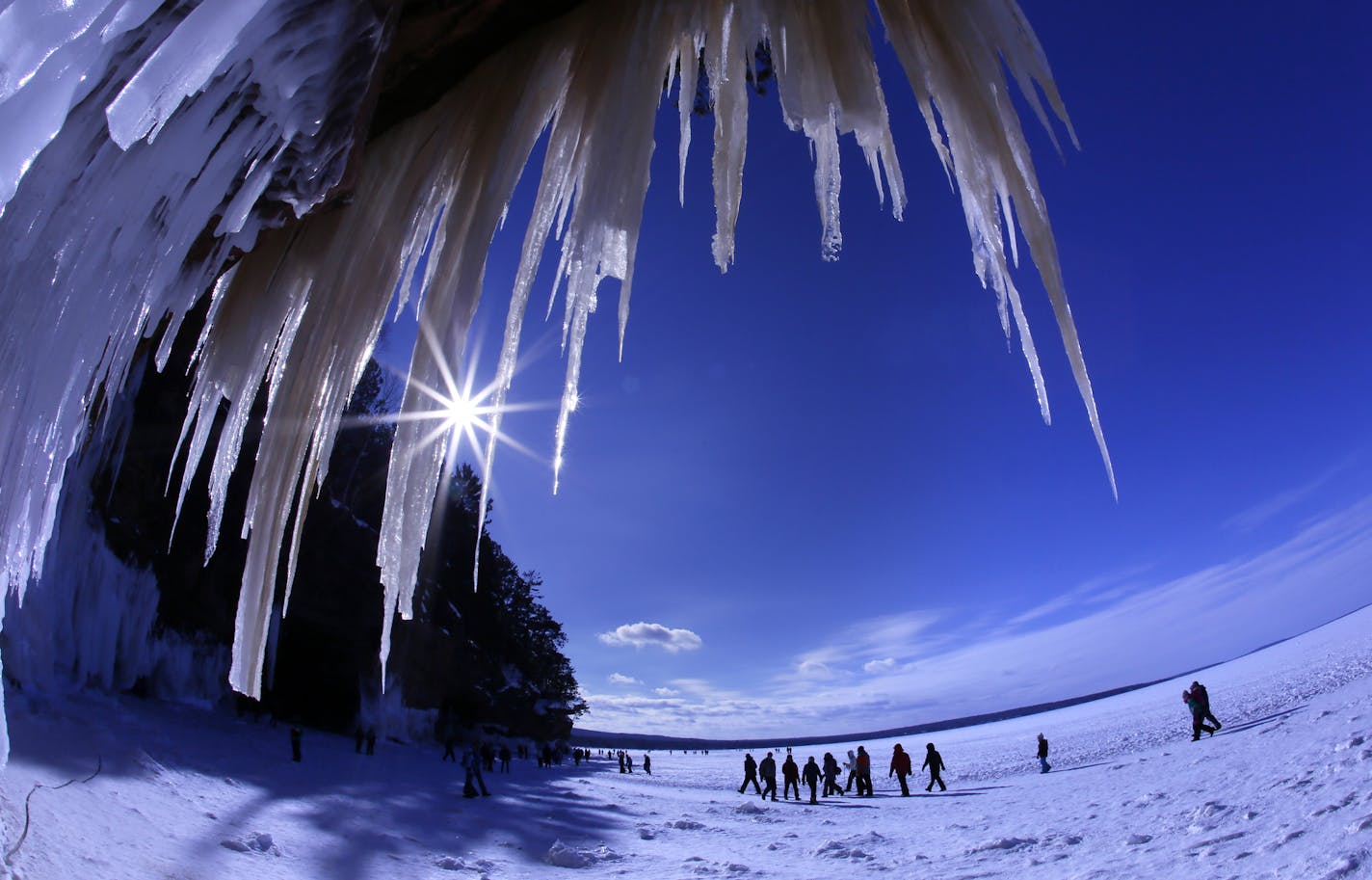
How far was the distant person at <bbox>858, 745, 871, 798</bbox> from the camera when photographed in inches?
712

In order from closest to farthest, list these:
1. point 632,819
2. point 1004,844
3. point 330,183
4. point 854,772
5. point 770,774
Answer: point 330,183 → point 1004,844 → point 632,819 → point 854,772 → point 770,774

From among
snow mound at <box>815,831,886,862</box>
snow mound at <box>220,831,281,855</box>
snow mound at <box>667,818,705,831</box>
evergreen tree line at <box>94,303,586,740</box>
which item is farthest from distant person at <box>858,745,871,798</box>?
snow mound at <box>220,831,281,855</box>

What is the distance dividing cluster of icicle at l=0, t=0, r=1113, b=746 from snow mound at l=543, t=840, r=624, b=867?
30.1 ft

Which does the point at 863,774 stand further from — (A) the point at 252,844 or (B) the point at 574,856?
(A) the point at 252,844

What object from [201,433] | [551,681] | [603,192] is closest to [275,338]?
[201,433]

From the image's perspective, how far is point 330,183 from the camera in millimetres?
1367

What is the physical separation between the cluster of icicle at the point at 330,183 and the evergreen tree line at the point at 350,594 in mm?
11472

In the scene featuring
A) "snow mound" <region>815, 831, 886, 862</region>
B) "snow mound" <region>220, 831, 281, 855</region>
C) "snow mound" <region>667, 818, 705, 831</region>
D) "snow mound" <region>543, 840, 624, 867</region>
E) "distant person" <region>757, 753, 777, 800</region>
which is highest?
"snow mound" <region>220, 831, 281, 855</region>

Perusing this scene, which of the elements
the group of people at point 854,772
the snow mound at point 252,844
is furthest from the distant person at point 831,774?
the snow mound at point 252,844

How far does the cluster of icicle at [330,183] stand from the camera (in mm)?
965

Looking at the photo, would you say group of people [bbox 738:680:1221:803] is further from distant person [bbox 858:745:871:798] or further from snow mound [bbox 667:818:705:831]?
snow mound [bbox 667:818:705:831]

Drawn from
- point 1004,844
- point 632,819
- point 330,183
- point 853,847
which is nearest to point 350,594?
point 632,819

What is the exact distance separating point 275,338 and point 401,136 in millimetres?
622

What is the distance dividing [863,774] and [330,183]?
2067 cm
